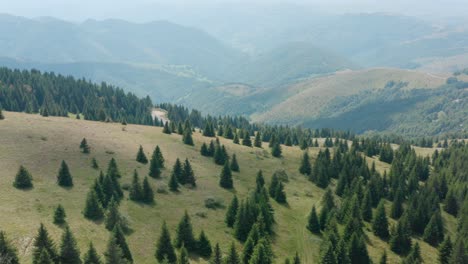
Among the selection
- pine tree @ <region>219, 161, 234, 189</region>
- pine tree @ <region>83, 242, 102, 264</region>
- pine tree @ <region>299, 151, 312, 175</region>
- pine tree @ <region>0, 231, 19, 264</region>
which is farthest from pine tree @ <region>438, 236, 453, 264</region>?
pine tree @ <region>0, 231, 19, 264</region>

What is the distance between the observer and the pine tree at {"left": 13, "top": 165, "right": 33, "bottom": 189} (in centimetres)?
7588

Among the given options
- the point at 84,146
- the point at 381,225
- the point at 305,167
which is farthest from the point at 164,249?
the point at 305,167

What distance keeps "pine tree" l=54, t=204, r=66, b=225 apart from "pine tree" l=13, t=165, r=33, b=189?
15339 mm

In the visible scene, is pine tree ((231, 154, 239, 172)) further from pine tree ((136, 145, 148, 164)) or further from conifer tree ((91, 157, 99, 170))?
conifer tree ((91, 157, 99, 170))

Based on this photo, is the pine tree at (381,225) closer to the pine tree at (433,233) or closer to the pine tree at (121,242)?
the pine tree at (433,233)

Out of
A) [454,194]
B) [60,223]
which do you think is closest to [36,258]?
[60,223]

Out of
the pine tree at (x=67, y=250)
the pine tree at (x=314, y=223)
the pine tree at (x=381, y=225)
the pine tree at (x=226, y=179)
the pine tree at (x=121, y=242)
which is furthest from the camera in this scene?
Answer: the pine tree at (x=226, y=179)

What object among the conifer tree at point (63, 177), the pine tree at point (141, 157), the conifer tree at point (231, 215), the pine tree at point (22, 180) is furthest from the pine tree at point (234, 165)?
the pine tree at point (22, 180)

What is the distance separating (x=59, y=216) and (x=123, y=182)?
77.3 ft

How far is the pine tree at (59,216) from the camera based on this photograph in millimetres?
65625

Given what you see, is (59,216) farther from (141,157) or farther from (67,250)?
(141,157)

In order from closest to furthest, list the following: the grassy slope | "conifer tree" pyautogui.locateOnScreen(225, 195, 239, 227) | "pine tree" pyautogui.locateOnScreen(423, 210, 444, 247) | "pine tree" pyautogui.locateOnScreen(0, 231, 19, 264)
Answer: "pine tree" pyautogui.locateOnScreen(0, 231, 19, 264) → the grassy slope → "conifer tree" pyautogui.locateOnScreen(225, 195, 239, 227) → "pine tree" pyautogui.locateOnScreen(423, 210, 444, 247)

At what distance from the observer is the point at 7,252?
155 ft

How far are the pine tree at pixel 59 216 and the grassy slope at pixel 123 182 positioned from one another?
46.0 inches
